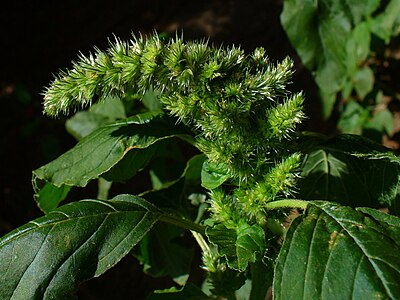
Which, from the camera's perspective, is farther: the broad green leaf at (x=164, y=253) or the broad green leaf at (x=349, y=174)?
the broad green leaf at (x=164, y=253)

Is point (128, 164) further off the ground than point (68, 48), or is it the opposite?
point (68, 48)

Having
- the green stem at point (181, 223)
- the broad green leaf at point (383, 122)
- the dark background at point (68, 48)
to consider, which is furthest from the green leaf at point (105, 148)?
the dark background at point (68, 48)

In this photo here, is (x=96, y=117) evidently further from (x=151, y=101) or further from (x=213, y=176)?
(x=213, y=176)

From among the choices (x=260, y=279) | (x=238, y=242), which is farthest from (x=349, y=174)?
(x=238, y=242)

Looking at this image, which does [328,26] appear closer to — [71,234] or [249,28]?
[71,234]

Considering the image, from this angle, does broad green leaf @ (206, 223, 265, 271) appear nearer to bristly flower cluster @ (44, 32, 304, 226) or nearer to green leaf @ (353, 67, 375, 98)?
bristly flower cluster @ (44, 32, 304, 226)

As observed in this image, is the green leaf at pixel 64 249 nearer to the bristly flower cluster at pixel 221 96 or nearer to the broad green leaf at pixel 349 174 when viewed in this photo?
the bristly flower cluster at pixel 221 96

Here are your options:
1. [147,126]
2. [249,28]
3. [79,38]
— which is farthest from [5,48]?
[147,126]
